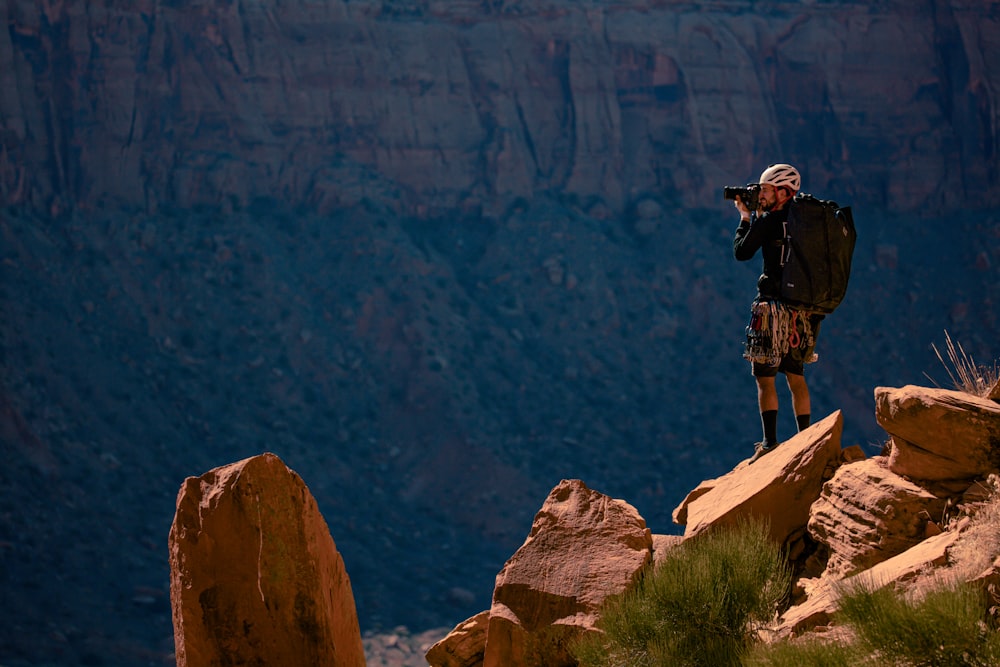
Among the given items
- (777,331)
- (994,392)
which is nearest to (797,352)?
(777,331)

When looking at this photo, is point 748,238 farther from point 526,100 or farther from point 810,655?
point 526,100

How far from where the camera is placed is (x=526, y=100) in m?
39.6

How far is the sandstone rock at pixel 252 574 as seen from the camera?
584 cm

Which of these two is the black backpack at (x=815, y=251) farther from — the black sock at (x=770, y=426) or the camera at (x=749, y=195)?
the black sock at (x=770, y=426)

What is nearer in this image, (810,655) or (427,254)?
(810,655)

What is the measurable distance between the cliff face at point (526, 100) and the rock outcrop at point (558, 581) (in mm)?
30418

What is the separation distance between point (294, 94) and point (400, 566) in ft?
51.4

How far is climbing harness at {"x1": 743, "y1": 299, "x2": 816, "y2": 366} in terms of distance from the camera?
7.46 m

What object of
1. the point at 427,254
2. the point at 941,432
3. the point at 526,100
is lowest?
the point at 941,432

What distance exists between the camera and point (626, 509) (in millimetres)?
6605

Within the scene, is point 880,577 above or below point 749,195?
below

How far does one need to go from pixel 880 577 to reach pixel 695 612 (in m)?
0.82

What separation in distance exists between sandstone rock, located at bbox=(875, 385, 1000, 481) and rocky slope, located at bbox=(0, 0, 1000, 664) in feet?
70.7

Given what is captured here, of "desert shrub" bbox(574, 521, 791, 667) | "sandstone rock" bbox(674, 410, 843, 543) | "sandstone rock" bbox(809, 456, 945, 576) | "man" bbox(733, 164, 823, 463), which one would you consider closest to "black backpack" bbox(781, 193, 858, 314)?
"man" bbox(733, 164, 823, 463)
